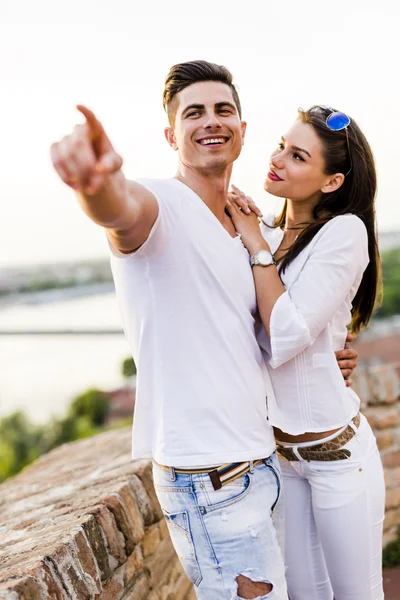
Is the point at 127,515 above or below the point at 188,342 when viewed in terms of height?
below

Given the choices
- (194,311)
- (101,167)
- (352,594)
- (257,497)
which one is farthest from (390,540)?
(101,167)

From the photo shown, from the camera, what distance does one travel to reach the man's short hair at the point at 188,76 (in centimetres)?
194

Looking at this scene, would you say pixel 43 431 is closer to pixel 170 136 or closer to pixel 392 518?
pixel 392 518

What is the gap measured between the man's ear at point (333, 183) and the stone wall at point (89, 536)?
44.8 inches

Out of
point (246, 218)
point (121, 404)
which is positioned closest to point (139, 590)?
point (246, 218)

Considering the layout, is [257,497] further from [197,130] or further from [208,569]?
[197,130]

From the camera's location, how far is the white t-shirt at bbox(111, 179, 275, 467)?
1551 mm

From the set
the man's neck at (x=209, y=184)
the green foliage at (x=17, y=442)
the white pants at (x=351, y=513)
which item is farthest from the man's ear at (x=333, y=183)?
the green foliage at (x=17, y=442)

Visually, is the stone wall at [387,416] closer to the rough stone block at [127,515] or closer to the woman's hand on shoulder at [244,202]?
the woman's hand on shoulder at [244,202]

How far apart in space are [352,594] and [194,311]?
1.01 m

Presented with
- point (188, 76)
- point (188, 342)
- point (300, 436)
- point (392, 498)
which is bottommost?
point (392, 498)

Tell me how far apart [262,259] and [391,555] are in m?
2.11

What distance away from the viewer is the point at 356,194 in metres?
2.04

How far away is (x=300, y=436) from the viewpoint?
6.18 feet
